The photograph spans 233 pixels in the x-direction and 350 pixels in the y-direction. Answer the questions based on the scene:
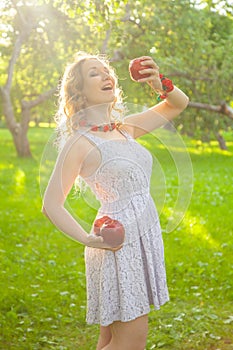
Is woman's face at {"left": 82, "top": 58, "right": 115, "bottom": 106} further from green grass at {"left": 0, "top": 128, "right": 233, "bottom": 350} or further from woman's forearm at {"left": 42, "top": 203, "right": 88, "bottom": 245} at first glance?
woman's forearm at {"left": 42, "top": 203, "right": 88, "bottom": 245}

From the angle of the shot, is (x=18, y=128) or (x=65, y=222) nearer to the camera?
(x=65, y=222)

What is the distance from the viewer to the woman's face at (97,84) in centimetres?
314

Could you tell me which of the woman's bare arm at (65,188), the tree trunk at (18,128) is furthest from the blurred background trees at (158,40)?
the woman's bare arm at (65,188)

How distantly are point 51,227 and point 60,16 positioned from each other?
6310 mm

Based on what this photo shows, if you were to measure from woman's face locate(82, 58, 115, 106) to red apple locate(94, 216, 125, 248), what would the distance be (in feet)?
1.88

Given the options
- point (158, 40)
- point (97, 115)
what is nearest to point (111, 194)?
point (97, 115)

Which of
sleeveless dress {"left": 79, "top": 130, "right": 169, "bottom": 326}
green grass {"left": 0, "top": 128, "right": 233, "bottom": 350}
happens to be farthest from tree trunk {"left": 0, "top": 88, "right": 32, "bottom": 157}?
sleeveless dress {"left": 79, "top": 130, "right": 169, "bottom": 326}

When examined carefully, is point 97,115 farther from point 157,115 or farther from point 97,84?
point 157,115

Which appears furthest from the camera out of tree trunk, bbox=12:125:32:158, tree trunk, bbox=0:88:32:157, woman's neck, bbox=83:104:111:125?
tree trunk, bbox=12:125:32:158

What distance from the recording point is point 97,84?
3143 mm

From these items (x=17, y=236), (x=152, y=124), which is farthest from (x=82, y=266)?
(x=152, y=124)

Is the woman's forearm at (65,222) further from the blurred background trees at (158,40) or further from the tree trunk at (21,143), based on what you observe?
the tree trunk at (21,143)

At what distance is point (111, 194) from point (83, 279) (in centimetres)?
428

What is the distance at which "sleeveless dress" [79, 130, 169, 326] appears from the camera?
307cm
